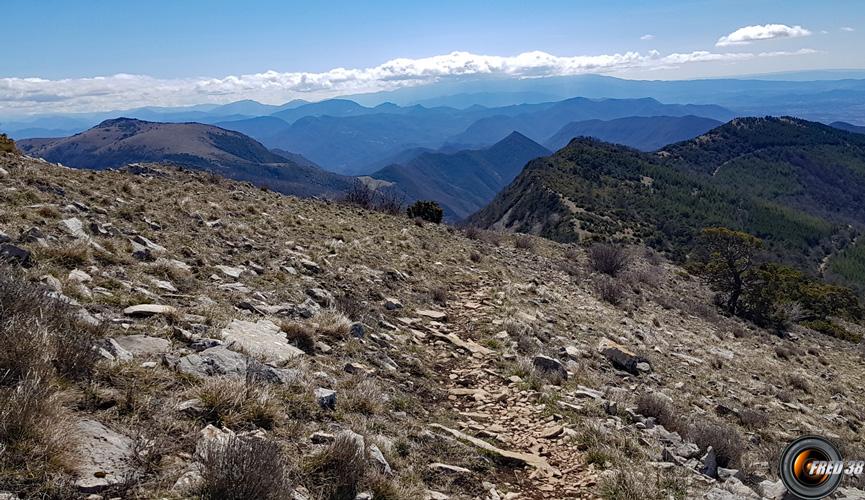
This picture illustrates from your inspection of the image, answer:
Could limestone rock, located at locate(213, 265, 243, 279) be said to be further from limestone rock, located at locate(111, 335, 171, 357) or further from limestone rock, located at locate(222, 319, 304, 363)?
limestone rock, located at locate(111, 335, 171, 357)

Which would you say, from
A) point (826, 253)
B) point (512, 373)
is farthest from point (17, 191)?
point (826, 253)

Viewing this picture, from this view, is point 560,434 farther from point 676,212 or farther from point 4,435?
point 676,212

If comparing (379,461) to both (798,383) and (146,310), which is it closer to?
(146,310)

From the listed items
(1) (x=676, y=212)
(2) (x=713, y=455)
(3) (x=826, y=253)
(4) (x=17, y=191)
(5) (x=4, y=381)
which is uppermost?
(4) (x=17, y=191)

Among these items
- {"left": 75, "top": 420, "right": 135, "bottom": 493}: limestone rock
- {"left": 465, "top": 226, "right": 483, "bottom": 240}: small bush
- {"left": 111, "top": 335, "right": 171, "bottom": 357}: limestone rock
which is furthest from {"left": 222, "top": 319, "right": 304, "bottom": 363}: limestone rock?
{"left": 465, "top": 226, "right": 483, "bottom": 240}: small bush

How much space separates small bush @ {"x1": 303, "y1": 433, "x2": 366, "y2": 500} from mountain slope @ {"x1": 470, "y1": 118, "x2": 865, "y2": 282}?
67091mm

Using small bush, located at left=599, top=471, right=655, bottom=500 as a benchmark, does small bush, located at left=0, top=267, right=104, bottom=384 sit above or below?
above

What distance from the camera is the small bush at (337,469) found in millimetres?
4066

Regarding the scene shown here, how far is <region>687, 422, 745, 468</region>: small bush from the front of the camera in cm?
670

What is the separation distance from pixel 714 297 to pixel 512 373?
74.5 ft

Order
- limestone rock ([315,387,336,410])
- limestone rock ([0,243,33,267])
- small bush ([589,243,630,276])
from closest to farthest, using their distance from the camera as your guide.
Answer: limestone rock ([315,387,336,410]) < limestone rock ([0,243,33,267]) < small bush ([589,243,630,276])

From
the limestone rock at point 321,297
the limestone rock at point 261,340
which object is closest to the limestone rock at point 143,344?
the limestone rock at point 261,340

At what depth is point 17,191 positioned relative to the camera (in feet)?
34.0

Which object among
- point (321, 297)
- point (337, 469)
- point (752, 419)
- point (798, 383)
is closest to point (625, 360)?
point (752, 419)
